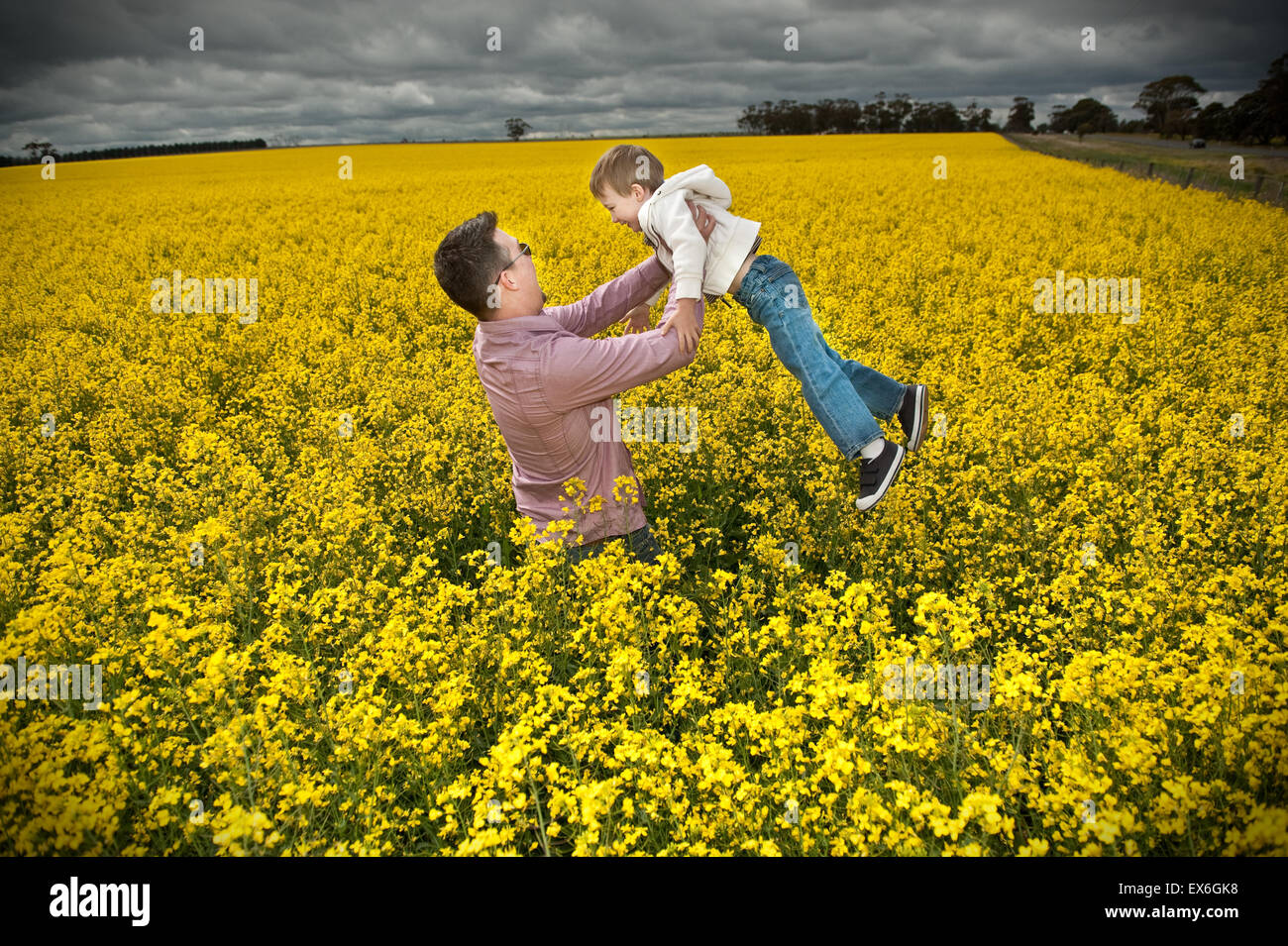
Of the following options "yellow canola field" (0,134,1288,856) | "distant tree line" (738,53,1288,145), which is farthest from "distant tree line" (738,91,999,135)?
"yellow canola field" (0,134,1288,856)

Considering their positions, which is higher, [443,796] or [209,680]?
[209,680]

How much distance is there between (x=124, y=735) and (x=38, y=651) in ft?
3.12

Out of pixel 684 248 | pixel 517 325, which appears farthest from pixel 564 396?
pixel 684 248

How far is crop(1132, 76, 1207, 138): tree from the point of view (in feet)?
123

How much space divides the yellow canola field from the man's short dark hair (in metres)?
1.30

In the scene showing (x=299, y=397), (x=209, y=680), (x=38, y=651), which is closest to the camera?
(x=209, y=680)

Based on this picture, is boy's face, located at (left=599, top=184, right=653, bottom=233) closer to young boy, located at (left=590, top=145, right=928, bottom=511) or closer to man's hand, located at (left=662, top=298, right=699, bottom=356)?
young boy, located at (left=590, top=145, right=928, bottom=511)

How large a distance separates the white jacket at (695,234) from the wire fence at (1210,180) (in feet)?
53.2

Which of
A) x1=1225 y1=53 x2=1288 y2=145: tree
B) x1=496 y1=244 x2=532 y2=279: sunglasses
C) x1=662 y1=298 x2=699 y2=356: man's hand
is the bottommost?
x1=662 y1=298 x2=699 y2=356: man's hand

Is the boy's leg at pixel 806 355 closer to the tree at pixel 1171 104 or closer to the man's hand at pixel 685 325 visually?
the man's hand at pixel 685 325

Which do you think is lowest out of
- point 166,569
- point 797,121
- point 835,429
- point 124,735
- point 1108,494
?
point 124,735

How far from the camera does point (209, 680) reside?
276 cm

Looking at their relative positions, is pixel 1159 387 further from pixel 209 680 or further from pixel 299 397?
pixel 299 397
